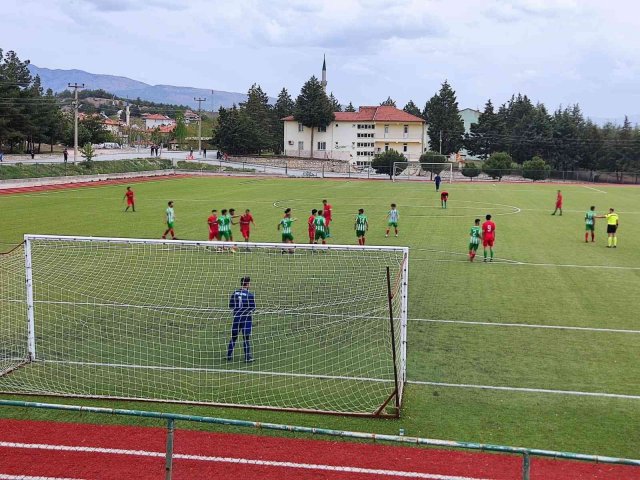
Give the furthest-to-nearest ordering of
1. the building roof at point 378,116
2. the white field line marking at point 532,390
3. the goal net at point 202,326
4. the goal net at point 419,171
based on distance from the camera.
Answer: the building roof at point 378,116, the goal net at point 419,171, the goal net at point 202,326, the white field line marking at point 532,390

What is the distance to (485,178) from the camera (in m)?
82.0

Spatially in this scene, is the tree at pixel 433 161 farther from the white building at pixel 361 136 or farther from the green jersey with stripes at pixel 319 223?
the green jersey with stripes at pixel 319 223

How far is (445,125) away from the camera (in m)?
103

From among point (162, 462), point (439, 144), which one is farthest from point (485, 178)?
point (162, 462)

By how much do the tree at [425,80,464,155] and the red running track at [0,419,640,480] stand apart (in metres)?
97.1

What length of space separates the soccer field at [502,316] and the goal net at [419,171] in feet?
126

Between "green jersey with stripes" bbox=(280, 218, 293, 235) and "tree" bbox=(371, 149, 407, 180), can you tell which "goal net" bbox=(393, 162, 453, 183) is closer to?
"tree" bbox=(371, 149, 407, 180)

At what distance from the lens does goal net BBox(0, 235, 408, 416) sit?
10.9 m

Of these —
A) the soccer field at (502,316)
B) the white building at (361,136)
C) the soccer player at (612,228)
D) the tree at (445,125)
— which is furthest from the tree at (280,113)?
the soccer player at (612,228)

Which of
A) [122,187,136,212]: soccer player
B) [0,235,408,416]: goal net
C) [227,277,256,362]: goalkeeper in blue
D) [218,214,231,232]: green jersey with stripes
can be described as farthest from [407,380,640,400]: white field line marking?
[122,187,136,212]: soccer player

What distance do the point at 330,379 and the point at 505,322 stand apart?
562cm

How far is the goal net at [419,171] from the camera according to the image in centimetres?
7975

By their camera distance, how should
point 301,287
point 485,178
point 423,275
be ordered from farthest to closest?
point 485,178, point 423,275, point 301,287

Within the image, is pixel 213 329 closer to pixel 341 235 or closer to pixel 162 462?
pixel 162 462
